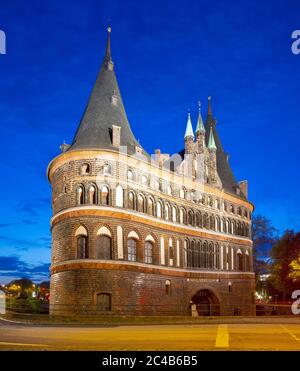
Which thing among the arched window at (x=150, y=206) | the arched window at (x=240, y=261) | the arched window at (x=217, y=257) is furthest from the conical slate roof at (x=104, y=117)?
the arched window at (x=240, y=261)

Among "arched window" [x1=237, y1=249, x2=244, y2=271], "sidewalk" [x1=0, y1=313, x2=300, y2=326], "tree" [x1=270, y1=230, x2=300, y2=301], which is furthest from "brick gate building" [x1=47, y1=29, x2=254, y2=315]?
"tree" [x1=270, y1=230, x2=300, y2=301]

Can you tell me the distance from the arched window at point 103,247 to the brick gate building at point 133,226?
0.07 meters

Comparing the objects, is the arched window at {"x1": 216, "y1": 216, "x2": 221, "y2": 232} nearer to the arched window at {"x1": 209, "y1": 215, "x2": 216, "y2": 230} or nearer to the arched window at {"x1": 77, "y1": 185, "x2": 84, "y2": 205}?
the arched window at {"x1": 209, "y1": 215, "x2": 216, "y2": 230}

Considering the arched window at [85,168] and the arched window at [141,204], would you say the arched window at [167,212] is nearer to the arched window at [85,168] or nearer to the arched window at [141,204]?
the arched window at [141,204]

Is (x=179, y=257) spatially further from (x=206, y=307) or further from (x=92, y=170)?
(x=92, y=170)

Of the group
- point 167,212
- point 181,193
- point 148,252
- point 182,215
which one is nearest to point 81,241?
point 148,252

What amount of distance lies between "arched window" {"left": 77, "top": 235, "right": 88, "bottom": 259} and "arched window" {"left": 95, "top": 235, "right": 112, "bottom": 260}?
858 mm

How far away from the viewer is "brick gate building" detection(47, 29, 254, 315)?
1528 inches

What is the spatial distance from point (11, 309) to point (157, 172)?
16327 millimetres

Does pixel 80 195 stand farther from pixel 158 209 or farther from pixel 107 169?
pixel 158 209

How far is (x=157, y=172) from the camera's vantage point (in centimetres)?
4594

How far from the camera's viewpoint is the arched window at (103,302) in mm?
37875

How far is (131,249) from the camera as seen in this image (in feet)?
136
